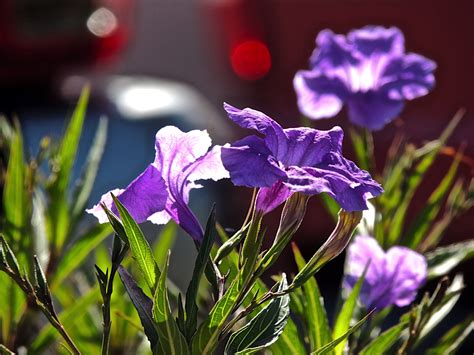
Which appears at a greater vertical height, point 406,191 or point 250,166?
point 250,166

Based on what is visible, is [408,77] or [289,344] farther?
[408,77]

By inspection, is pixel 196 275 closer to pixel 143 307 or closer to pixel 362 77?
pixel 143 307

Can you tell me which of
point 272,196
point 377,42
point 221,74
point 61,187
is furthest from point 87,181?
point 221,74

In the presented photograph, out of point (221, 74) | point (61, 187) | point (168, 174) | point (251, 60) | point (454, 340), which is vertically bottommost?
point (221, 74)

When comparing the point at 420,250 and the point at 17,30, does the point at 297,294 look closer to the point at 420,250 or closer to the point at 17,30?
the point at 420,250

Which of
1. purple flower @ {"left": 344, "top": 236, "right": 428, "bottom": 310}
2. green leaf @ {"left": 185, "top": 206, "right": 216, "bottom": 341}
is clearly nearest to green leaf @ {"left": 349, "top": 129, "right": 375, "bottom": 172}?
purple flower @ {"left": 344, "top": 236, "right": 428, "bottom": 310}

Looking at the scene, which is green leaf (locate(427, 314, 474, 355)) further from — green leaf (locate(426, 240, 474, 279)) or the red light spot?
the red light spot

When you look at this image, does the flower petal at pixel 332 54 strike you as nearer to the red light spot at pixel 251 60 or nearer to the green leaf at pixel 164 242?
the green leaf at pixel 164 242
